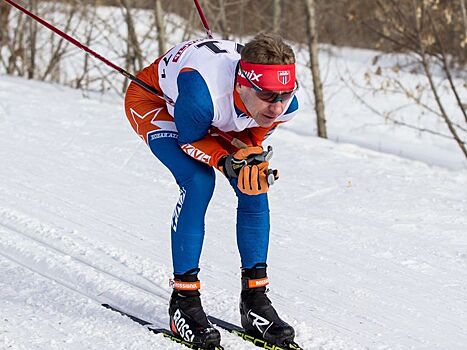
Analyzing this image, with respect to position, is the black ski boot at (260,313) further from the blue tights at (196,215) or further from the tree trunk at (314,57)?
the tree trunk at (314,57)

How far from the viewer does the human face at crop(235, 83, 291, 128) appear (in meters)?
3.25

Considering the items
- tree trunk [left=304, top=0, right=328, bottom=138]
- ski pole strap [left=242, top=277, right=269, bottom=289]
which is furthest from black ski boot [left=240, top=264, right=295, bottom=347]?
tree trunk [left=304, top=0, right=328, bottom=138]

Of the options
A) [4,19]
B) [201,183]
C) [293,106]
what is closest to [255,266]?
[201,183]

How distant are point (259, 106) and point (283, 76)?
149mm

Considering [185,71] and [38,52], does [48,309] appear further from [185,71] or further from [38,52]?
[38,52]

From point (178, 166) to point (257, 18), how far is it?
26.9ft

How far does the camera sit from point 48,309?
382 cm

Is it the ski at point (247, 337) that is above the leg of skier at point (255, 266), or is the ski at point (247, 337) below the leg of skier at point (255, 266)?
below

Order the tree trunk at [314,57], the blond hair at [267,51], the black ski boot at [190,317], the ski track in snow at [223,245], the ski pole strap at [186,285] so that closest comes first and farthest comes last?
the blond hair at [267,51] → the black ski boot at [190,317] → the ski pole strap at [186,285] → the ski track in snow at [223,245] → the tree trunk at [314,57]

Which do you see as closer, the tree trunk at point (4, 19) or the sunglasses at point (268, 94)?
the sunglasses at point (268, 94)

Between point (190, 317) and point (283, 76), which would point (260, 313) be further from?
point (283, 76)

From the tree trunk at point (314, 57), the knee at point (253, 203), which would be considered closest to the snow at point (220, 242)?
the knee at point (253, 203)

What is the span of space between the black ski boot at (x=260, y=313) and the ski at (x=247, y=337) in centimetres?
1

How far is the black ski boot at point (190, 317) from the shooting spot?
3.39 m
